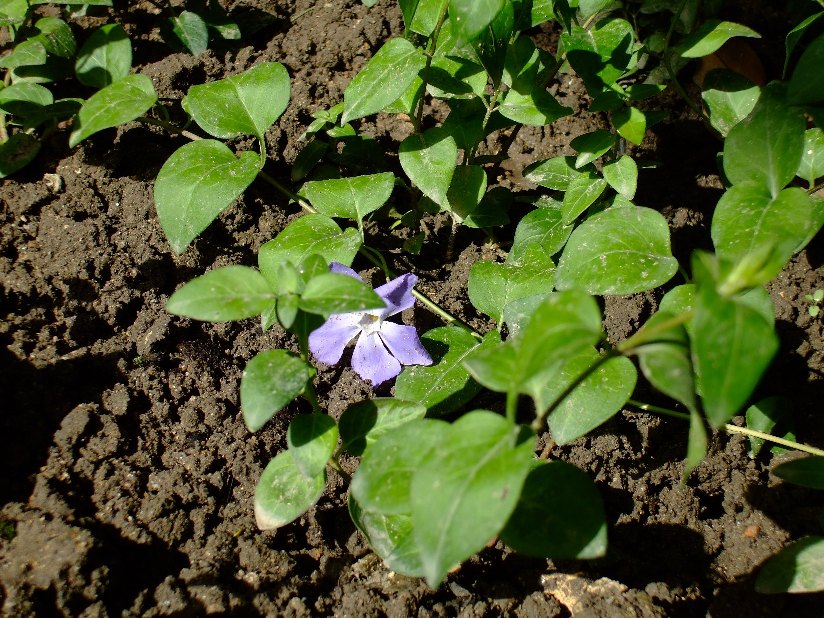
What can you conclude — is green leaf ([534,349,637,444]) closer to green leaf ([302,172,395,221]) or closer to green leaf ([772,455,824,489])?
green leaf ([772,455,824,489])

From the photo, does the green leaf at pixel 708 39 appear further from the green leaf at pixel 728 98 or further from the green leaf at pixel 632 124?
the green leaf at pixel 632 124

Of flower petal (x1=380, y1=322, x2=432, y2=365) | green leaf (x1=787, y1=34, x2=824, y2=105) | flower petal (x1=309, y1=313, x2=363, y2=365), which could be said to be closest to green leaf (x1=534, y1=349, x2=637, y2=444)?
flower petal (x1=380, y1=322, x2=432, y2=365)

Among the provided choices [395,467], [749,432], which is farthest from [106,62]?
[749,432]

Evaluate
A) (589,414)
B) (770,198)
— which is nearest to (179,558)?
(589,414)

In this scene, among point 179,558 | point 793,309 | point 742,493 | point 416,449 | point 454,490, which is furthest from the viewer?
point 793,309

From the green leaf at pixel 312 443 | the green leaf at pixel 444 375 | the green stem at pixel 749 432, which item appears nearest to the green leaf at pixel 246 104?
the green leaf at pixel 444 375

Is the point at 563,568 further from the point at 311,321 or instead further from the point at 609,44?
the point at 609,44
